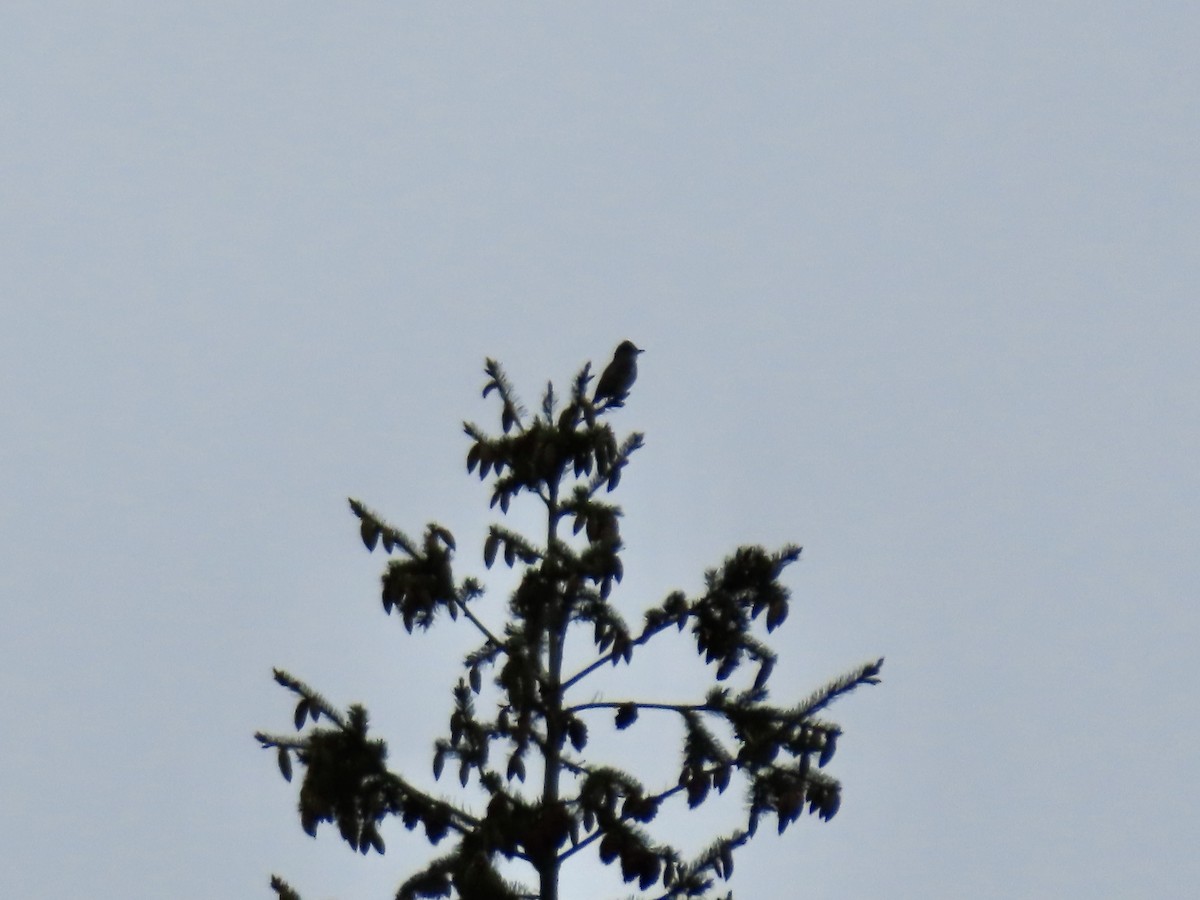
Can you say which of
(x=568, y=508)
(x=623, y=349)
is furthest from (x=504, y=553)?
(x=623, y=349)

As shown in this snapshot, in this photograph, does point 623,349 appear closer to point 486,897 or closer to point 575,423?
point 575,423

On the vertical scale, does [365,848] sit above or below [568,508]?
below

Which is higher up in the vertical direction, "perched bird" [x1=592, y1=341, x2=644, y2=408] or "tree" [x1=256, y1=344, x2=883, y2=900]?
"perched bird" [x1=592, y1=341, x2=644, y2=408]

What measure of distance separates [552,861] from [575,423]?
8.67 ft

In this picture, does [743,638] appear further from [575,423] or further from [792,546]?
[575,423]

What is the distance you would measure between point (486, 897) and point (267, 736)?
1.56m

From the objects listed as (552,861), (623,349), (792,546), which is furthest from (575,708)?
(623,349)

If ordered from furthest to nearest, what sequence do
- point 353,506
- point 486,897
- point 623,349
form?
point 623,349 < point 353,506 < point 486,897

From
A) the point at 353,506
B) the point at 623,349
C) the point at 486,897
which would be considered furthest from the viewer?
the point at 623,349

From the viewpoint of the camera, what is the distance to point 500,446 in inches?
465

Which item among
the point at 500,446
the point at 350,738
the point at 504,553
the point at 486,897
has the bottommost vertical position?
the point at 486,897

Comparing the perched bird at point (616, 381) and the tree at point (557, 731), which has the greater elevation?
the perched bird at point (616, 381)

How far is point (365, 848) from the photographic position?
1091cm

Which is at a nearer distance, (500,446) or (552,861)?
(552,861)
